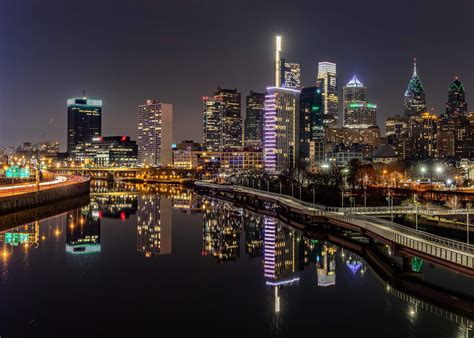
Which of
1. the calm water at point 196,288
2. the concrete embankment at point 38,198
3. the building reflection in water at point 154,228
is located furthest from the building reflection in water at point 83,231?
the concrete embankment at point 38,198

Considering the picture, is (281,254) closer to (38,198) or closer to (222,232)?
(222,232)

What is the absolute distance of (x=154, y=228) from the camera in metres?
66.9

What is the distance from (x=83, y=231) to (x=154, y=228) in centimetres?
930

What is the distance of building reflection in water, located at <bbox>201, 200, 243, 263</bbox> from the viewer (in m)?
50.2

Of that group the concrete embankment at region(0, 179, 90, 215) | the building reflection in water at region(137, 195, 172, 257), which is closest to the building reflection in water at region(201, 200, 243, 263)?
the building reflection in water at region(137, 195, 172, 257)

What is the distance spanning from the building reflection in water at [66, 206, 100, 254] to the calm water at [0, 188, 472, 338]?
0.29 m

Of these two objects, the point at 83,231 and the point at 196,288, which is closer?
the point at 196,288

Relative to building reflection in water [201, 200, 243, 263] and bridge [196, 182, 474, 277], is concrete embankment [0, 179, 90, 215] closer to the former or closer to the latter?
building reflection in water [201, 200, 243, 263]

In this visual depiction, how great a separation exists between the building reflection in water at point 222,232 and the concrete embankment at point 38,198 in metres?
27.8

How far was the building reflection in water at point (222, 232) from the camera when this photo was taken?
1978 inches

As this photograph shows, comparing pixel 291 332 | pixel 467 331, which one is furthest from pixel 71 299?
pixel 467 331

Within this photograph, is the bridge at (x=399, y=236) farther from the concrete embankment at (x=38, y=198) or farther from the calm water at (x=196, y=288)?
the concrete embankment at (x=38, y=198)

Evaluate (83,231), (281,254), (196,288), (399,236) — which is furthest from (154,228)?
(399,236)

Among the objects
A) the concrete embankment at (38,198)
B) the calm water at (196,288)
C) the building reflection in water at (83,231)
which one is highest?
the concrete embankment at (38,198)
